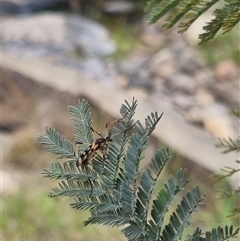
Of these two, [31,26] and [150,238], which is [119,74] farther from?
[150,238]

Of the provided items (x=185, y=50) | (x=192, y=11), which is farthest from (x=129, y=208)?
(x=185, y=50)

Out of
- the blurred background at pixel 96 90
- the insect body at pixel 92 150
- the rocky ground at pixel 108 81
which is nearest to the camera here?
the insect body at pixel 92 150

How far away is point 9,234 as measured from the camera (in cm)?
263

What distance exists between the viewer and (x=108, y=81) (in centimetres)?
554

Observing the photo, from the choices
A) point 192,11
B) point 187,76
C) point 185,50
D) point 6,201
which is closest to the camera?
point 192,11

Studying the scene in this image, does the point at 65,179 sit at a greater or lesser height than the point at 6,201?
greater

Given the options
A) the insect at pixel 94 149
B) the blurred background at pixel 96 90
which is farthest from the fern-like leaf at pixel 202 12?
the blurred background at pixel 96 90

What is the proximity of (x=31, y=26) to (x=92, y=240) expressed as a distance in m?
4.50

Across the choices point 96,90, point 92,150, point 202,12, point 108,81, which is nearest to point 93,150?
point 92,150

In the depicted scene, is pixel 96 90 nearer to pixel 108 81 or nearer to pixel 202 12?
pixel 108 81

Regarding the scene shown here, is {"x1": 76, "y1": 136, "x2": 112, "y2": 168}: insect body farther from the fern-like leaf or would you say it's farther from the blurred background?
the blurred background

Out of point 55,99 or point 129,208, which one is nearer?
point 129,208

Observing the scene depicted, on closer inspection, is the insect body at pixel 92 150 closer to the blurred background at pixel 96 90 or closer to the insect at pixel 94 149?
the insect at pixel 94 149

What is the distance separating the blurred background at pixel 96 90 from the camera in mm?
2850
